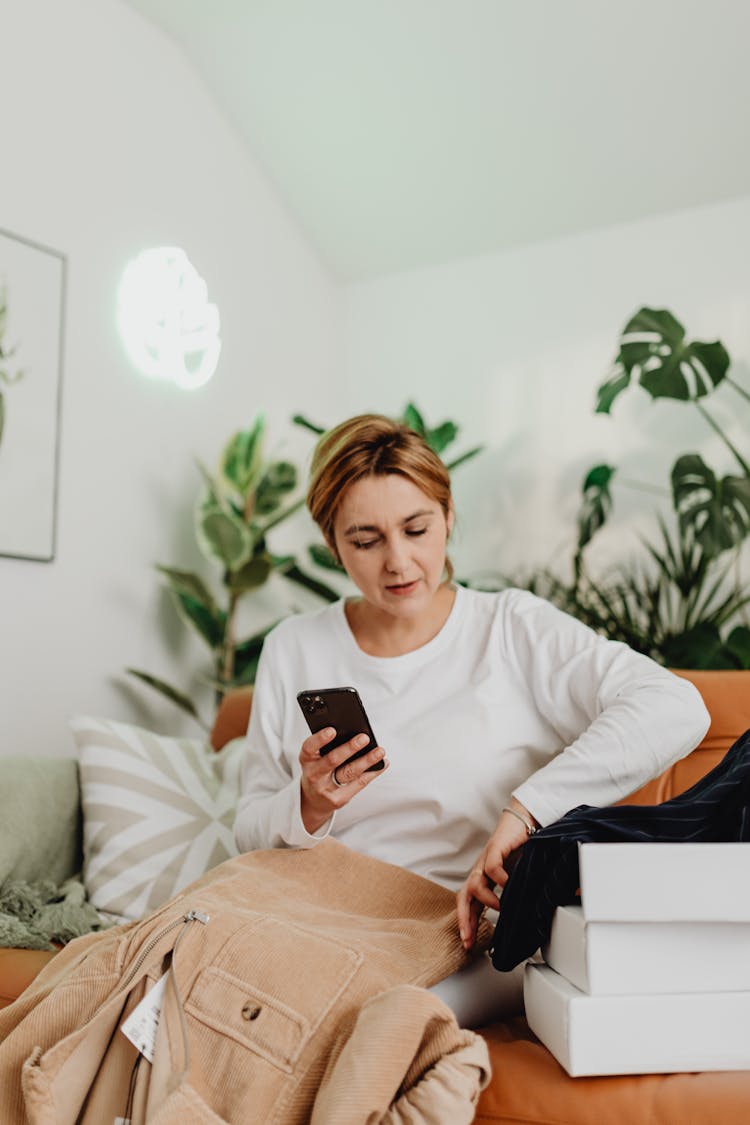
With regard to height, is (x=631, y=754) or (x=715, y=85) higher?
(x=715, y=85)

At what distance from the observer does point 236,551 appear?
2.97 m

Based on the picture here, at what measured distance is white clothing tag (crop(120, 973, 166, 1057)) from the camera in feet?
3.52

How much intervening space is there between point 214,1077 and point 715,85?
2.63m

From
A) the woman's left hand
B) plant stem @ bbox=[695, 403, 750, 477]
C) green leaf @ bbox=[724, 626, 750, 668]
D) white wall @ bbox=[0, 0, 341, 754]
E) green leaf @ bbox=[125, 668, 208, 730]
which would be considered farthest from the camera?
green leaf @ bbox=[125, 668, 208, 730]

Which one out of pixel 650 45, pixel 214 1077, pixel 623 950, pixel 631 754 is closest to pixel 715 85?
pixel 650 45

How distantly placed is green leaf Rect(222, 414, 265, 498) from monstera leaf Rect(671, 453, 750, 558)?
1135 mm

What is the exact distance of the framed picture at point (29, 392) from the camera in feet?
8.66

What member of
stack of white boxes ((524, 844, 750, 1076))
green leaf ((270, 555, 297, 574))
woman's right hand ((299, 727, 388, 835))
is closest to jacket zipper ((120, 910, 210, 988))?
woman's right hand ((299, 727, 388, 835))

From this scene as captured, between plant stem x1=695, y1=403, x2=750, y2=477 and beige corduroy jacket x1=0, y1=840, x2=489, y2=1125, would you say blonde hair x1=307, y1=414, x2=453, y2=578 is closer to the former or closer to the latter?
beige corduroy jacket x1=0, y1=840, x2=489, y2=1125

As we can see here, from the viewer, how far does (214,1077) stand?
1044 millimetres

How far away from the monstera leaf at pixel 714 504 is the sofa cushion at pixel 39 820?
1.44 meters

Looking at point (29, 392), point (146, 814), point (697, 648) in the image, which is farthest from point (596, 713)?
point (29, 392)

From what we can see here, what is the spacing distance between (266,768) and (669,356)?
141 centimetres

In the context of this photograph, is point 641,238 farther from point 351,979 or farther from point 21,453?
point 351,979
